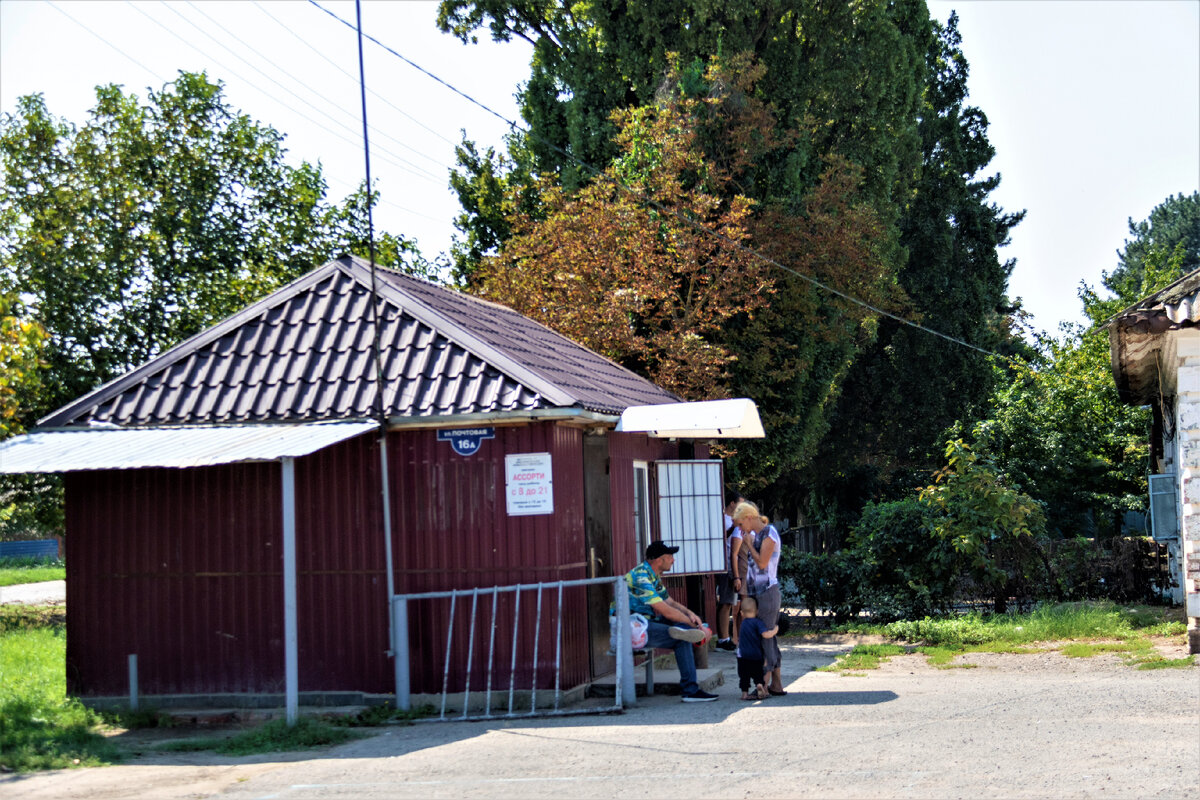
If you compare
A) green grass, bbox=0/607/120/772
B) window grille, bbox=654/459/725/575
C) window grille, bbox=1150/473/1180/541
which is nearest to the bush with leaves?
window grille, bbox=1150/473/1180/541

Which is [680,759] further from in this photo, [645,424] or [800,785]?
[645,424]

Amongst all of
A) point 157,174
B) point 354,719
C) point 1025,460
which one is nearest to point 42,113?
point 157,174

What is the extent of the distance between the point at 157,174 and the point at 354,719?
15.7 m

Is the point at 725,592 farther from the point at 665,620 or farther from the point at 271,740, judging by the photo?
the point at 271,740

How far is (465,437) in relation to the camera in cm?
1061

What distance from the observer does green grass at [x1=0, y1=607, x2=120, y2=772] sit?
330 inches

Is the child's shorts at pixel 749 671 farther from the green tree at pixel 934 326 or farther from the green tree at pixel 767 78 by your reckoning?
the green tree at pixel 934 326

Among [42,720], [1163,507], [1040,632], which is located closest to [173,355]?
[42,720]

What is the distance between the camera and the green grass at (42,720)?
839cm

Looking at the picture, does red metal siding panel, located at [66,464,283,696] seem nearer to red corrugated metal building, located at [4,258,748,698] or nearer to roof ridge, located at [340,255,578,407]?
red corrugated metal building, located at [4,258,748,698]

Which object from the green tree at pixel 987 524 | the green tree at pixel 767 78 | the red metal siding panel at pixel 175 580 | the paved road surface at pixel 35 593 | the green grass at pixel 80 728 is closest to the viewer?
the green grass at pixel 80 728

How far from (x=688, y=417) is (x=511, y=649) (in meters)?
2.82

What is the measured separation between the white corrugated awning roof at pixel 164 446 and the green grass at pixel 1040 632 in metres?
6.23

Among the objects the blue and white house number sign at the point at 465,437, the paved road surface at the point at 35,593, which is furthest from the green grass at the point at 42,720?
the paved road surface at the point at 35,593
